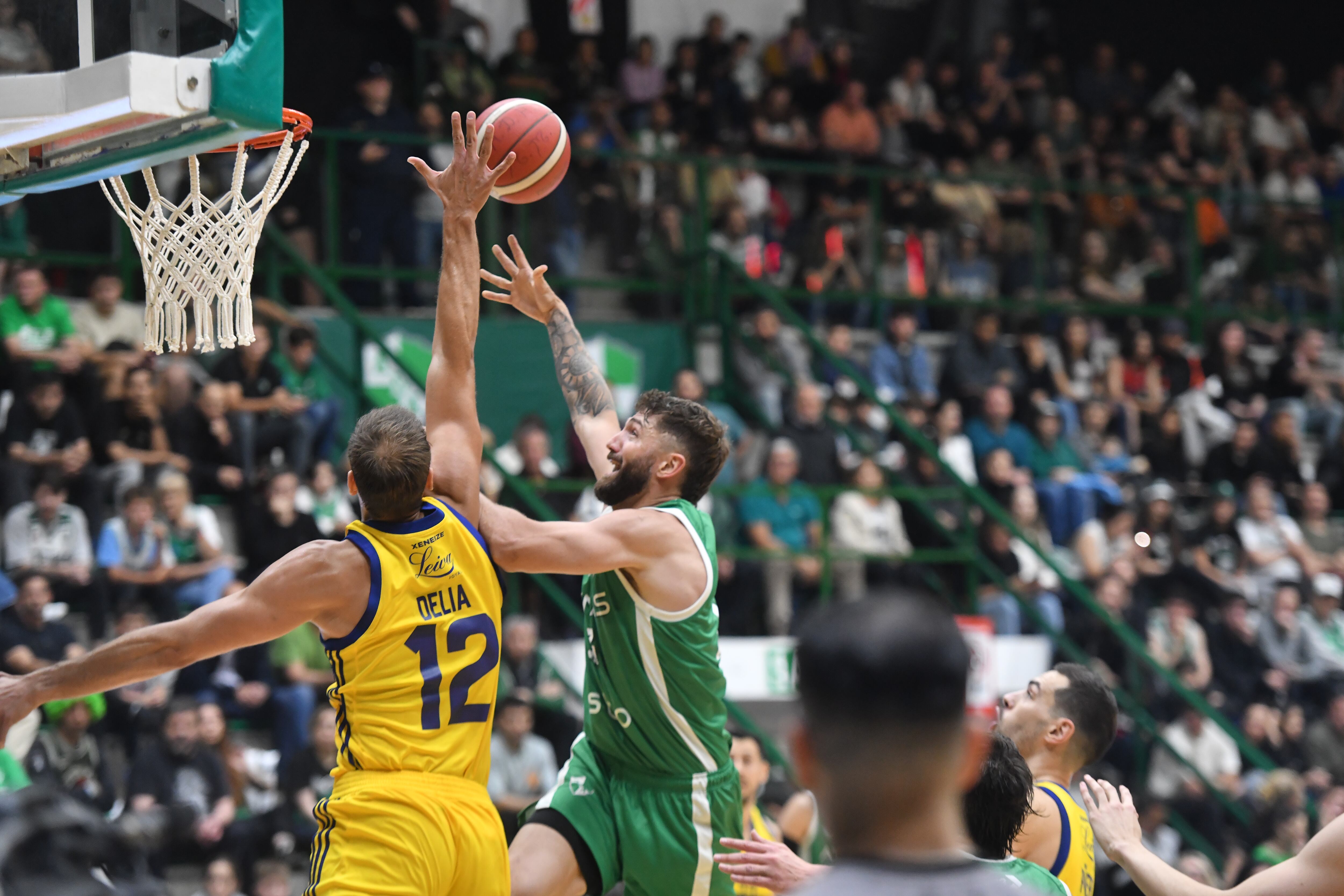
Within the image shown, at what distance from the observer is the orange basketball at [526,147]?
558cm

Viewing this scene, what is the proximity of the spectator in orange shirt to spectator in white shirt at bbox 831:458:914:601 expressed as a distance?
4.72 meters

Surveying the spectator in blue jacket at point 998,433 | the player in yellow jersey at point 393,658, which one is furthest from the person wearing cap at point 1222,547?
the player in yellow jersey at point 393,658

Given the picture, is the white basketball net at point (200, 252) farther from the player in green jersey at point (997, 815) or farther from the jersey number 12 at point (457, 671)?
the player in green jersey at point (997, 815)

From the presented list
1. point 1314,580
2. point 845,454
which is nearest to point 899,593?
point 845,454

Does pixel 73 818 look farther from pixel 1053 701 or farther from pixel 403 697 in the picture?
pixel 1053 701

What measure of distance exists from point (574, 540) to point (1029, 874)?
172 cm

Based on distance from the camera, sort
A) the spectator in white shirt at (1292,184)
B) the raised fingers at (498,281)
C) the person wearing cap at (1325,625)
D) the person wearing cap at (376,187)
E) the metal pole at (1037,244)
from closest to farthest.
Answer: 1. the raised fingers at (498,281)
2. the person wearing cap at (376,187)
3. the person wearing cap at (1325,625)
4. the metal pole at (1037,244)
5. the spectator in white shirt at (1292,184)

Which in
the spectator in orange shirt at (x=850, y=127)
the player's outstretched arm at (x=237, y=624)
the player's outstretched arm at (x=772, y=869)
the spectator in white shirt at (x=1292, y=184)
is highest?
the spectator in orange shirt at (x=850, y=127)

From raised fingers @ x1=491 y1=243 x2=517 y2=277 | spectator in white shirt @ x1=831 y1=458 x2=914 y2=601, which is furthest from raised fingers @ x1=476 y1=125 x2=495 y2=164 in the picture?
spectator in white shirt @ x1=831 y1=458 x2=914 y2=601

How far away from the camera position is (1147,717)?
37.3ft

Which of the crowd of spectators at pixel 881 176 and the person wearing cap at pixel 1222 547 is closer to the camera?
the person wearing cap at pixel 1222 547

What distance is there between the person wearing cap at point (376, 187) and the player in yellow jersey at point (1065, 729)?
866 cm

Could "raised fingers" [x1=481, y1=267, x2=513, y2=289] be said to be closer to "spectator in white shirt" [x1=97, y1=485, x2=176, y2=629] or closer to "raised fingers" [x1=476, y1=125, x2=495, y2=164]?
"raised fingers" [x1=476, y1=125, x2=495, y2=164]

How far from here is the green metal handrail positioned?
11414 millimetres
